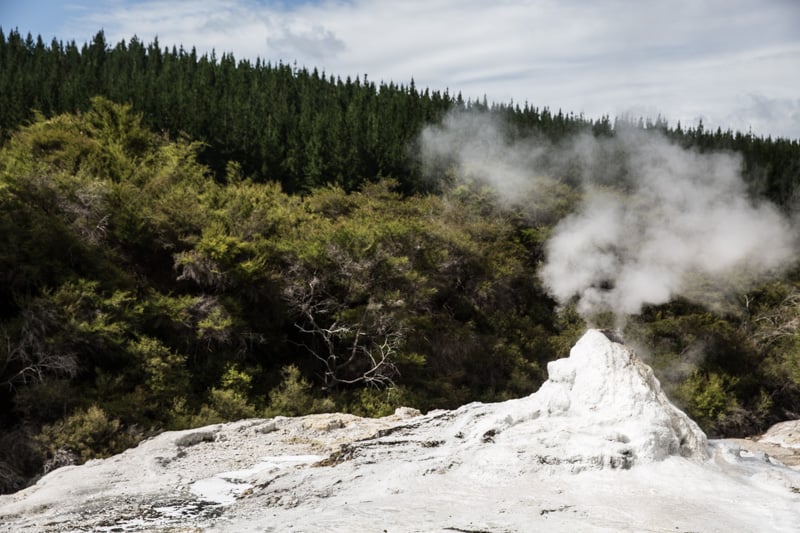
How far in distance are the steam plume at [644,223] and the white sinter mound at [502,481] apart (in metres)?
23.7

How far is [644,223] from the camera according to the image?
121 ft

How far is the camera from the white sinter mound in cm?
834

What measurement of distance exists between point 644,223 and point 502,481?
29.6m

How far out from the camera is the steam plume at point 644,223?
1390 inches

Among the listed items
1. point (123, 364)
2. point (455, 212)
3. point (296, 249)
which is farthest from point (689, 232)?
point (123, 364)

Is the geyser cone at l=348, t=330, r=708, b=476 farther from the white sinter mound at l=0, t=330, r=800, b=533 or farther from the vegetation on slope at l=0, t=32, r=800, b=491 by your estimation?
the vegetation on slope at l=0, t=32, r=800, b=491

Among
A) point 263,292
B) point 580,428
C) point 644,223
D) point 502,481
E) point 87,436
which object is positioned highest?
point 644,223

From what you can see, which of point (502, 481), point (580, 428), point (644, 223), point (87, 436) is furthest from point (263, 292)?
point (644, 223)

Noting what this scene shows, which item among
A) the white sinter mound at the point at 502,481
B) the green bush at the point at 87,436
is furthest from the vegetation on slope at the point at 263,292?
the white sinter mound at the point at 502,481

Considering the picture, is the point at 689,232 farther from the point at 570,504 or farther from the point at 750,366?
the point at 570,504

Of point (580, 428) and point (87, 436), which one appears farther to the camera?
point (87, 436)

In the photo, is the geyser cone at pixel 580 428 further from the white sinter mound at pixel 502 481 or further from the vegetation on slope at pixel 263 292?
the vegetation on slope at pixel 263 292

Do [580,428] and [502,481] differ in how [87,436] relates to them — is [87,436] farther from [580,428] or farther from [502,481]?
[580,428]

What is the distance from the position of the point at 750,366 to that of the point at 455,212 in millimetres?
14334
